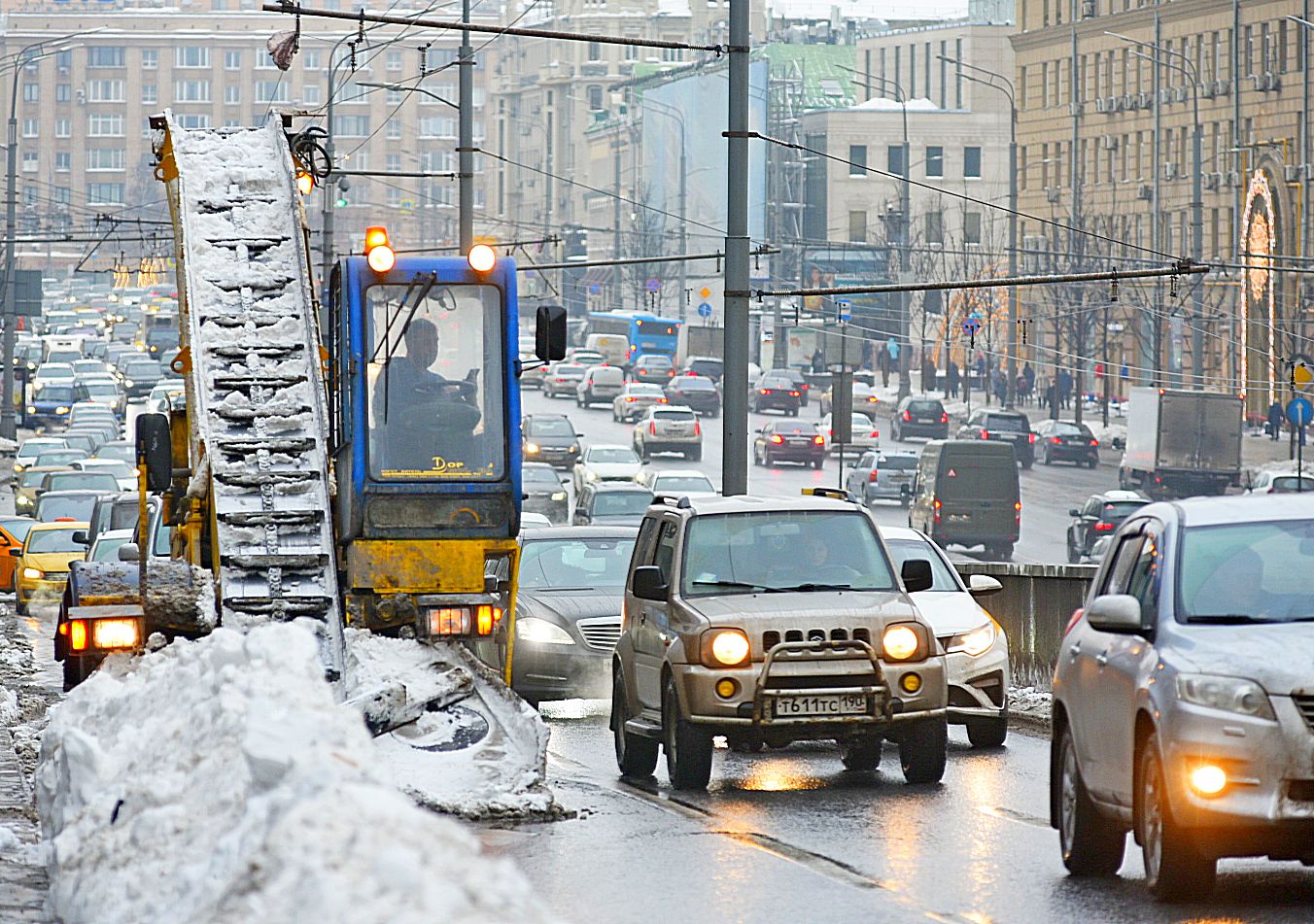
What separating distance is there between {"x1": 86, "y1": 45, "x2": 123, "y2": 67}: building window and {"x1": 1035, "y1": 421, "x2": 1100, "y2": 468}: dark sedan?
139187 millimetres

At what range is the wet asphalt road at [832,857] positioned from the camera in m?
9.62

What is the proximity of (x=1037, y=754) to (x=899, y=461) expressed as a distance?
1724 inches

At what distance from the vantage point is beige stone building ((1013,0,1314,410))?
225 ft

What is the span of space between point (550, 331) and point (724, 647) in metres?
2.33

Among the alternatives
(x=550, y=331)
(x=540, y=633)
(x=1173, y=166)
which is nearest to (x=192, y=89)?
(x=1173, y=166)

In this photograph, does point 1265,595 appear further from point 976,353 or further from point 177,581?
point 976,353

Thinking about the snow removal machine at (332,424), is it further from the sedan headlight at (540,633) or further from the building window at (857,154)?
the building window at (857,154)

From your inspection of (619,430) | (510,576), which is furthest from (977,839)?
(619,430)

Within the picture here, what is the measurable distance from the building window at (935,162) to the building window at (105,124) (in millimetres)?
84096

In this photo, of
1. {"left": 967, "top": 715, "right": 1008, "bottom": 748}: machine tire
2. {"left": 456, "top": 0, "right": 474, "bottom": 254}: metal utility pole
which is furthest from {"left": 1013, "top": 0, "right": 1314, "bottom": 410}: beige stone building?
{"left": 967, "top": 715, "right": 1008, "bottom": 748}: machine tire

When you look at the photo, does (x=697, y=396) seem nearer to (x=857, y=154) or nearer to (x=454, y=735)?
(x=857, y=154)

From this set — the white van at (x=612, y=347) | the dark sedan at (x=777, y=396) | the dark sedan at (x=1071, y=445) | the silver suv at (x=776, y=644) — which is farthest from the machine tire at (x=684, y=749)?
the white van at (x=612, y=347)

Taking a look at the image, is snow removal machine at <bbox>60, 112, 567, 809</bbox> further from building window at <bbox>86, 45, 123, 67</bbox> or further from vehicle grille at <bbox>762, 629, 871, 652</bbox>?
building window at <bbox>86, 45, 123, 67</bbox>

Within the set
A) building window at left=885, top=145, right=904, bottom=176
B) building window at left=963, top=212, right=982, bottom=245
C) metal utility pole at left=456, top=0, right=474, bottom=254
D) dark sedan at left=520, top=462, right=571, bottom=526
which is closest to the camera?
metal utility pole at left=456, top=0, right=474, bottom=254
